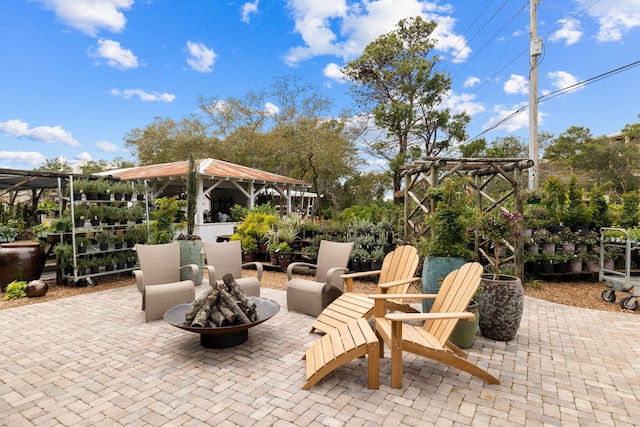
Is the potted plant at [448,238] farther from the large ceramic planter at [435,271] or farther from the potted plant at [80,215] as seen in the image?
the potted plant at [80,215]

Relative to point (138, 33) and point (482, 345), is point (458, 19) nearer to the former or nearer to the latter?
point (138, 33)

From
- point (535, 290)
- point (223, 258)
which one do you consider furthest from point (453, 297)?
point (535, 290)

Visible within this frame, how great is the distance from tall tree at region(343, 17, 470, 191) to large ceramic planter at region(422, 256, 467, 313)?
10184mm

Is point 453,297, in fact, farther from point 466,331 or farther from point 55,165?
point 55,165

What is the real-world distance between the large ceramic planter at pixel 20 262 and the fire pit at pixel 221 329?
4.60 meters

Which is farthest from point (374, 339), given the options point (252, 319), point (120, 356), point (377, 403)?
point (120, 356)

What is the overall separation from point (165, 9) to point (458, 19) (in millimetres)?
12348

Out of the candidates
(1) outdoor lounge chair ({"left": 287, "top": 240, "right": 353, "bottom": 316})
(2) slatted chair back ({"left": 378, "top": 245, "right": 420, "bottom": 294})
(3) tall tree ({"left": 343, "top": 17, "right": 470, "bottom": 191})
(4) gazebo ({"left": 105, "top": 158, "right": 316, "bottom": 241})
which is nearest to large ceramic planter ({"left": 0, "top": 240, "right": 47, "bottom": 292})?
(4) gazebo ({"left": 105, "top": 158, "right": 316, "bottom": 241})

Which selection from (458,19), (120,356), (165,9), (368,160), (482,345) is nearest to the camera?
(120,356)

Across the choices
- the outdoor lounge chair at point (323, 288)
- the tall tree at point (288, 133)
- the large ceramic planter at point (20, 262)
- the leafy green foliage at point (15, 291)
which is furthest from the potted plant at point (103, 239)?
the tall tree at point (288, 133)

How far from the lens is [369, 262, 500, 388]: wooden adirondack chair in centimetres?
260

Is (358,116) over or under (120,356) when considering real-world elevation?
over

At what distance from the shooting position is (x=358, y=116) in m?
18.5

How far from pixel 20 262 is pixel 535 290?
9.40 meters
